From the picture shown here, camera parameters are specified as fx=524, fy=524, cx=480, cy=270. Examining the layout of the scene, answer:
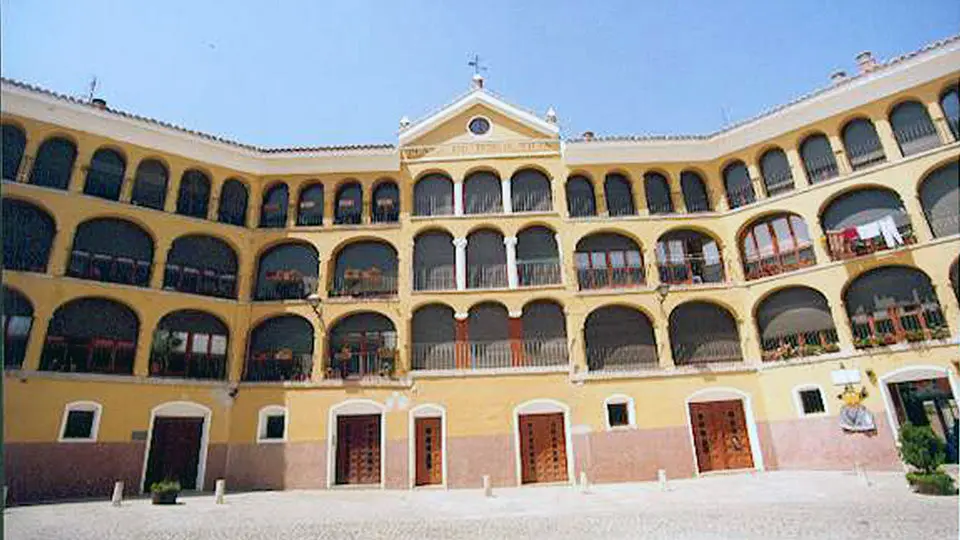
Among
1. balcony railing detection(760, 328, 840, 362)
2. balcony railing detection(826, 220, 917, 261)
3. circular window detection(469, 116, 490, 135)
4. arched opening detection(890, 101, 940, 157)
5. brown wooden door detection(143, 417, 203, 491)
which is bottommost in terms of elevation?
brown wooden door detection(143, 417, 203, 491)

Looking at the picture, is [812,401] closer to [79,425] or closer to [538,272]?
[538,272]

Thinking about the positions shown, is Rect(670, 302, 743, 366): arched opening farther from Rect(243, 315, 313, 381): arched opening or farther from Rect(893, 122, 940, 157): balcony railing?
Rect(243, 315, 313, 381): arched opening

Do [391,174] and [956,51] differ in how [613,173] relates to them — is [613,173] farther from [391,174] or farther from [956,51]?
[956,51]

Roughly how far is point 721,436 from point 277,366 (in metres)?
20.1

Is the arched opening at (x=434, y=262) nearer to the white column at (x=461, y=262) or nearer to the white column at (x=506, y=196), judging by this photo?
the white column at (x=461, y=262)

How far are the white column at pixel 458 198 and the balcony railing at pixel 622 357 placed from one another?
30.2 ft

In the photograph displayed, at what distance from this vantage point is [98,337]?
20.4 meters

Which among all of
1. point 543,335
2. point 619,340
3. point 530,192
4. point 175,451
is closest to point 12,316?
point 175,451

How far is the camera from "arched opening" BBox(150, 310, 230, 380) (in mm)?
22109

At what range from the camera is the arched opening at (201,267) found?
77.4 feet

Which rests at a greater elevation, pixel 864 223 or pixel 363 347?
pixel 864 223

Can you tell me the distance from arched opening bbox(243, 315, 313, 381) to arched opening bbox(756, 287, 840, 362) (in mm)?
20906

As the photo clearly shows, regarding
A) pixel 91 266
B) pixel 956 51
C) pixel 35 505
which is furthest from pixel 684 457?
pixel 91 266

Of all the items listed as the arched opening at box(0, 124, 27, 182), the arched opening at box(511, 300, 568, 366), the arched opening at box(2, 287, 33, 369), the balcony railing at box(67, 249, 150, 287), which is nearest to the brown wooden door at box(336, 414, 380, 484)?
the arched opening at box(511, 300, 568, 366)
